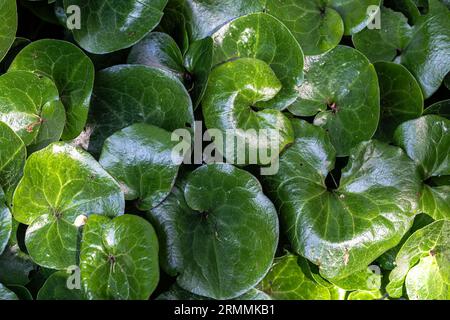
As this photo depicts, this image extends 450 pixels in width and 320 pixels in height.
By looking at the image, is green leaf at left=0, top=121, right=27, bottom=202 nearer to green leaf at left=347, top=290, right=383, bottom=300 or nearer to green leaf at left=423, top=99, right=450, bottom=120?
green leaf at left=347, top=290, right=383, bottom=300

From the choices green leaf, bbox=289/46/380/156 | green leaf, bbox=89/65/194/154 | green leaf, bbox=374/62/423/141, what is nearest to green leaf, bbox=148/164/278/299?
green leaf, bbox=89/65/194/154

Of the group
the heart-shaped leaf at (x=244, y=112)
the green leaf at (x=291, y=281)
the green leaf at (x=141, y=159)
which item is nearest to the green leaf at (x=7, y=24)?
the green leaf at (x=141, y=159)

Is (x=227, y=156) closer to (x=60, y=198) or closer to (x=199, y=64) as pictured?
(x=199, y=64)

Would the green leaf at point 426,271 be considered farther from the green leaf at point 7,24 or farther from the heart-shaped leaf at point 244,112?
the green leaf at point 7,24

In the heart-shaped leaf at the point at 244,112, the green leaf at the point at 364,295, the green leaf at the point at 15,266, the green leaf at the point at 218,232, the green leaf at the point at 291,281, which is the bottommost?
the green leaf at the point at 364,295

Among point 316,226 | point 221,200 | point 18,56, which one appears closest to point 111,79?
point 18,56

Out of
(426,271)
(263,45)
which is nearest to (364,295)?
(426,271)
